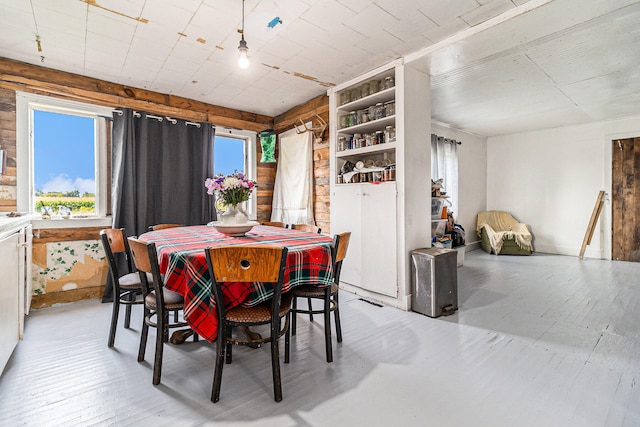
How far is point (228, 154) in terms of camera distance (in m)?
4.73

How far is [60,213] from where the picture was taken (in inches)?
134

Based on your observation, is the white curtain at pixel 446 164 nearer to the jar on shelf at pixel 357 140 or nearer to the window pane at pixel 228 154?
the jar on shelf at pixel 357 140

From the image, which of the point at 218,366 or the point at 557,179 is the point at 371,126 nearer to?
the point at 218,366

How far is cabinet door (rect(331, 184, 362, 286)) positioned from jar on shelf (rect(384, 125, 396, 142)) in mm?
620

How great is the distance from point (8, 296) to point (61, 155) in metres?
2.15

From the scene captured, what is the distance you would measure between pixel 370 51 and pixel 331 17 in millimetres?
674

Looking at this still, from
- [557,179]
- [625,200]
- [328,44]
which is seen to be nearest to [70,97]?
[328,44]

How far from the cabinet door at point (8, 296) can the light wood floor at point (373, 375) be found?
18cm

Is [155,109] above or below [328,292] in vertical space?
above

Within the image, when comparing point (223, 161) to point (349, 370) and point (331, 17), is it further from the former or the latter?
point (349, 370)

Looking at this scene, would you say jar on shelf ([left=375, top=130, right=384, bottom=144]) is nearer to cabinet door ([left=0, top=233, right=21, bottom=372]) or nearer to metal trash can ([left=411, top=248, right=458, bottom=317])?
metal trash can ([left=411, top=248, right=458, bottom=317])

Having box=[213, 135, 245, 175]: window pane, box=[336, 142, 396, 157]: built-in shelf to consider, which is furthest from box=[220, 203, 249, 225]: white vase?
box=[213, 135, 245, 175]: window pane

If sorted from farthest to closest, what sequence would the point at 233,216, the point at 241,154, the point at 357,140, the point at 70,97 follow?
the point at 241,154 < the point at 357,140 < the point at 70,97 < the point at 233,216

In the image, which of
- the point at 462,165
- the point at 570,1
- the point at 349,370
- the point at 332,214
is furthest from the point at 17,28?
the point at 462,165
